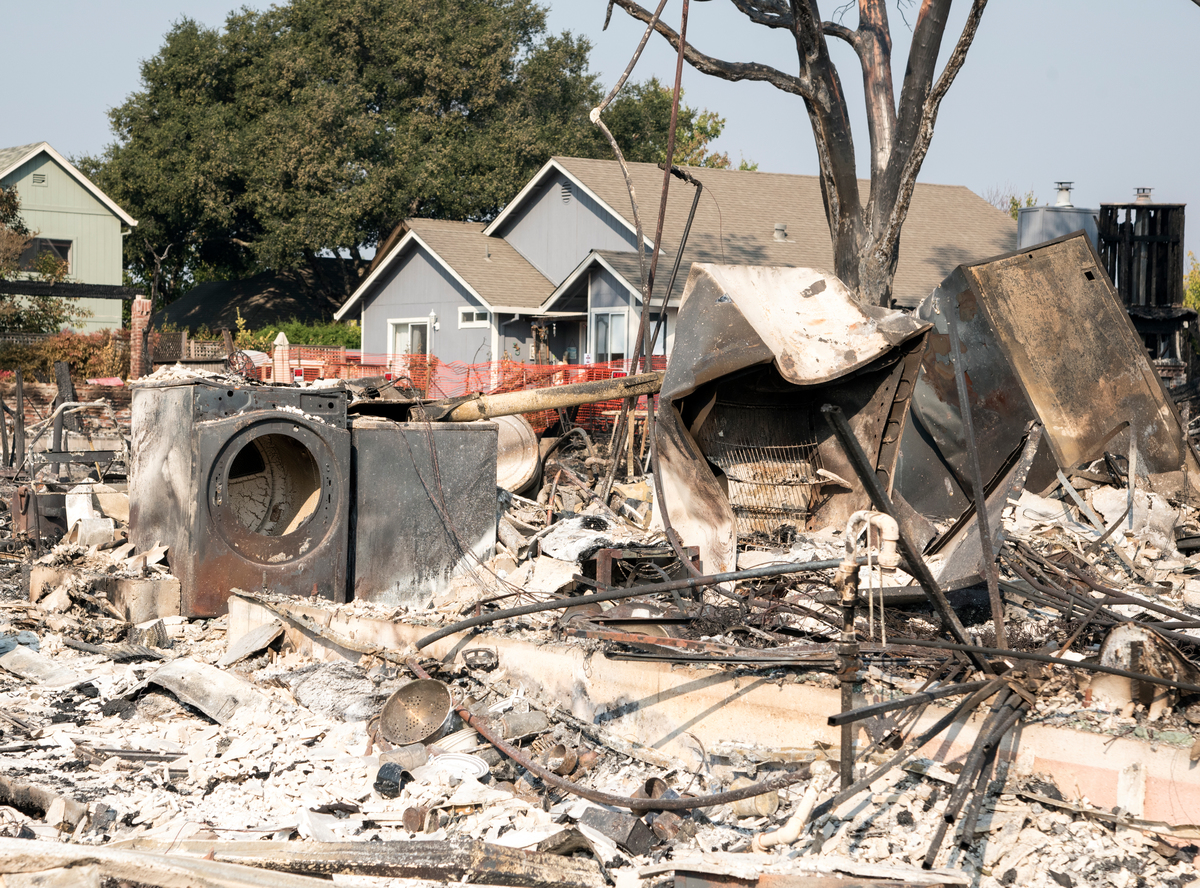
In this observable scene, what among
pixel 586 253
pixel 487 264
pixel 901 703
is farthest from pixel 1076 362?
pixel 487 264

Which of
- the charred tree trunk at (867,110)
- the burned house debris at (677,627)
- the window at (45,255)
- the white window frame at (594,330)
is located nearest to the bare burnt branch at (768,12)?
the charred tree trunk at (867,110)

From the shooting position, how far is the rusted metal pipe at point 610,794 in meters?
4.02

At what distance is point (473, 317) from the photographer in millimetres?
25266

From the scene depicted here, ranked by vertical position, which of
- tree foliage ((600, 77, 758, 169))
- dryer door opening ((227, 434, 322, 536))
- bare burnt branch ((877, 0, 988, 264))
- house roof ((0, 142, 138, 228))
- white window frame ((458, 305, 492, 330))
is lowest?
dryer door opening ((227, 434, 322, 536))

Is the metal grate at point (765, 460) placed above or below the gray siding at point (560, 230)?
below

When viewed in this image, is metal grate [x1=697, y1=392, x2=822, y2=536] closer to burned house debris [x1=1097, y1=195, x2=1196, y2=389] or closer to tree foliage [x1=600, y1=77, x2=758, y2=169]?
burned house debris [x1=1097, y1=195, x2=1196, y2=389]

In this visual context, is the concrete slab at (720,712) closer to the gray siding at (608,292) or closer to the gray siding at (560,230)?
the gray siding at (608,292)

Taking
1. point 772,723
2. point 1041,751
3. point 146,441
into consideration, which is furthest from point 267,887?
point 146,441

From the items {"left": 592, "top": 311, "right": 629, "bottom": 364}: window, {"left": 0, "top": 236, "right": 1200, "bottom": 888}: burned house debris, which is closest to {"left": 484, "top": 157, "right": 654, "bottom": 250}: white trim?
{"left": 592, "top": 311, "right": 629, "bottom": 364}: window

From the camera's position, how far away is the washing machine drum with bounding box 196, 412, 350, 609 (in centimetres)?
752

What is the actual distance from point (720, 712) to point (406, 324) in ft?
76.1

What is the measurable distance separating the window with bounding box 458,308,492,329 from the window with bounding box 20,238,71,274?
10.6 metres

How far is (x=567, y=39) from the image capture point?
145 feet

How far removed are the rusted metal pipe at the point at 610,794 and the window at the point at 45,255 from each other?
83.1 ft
